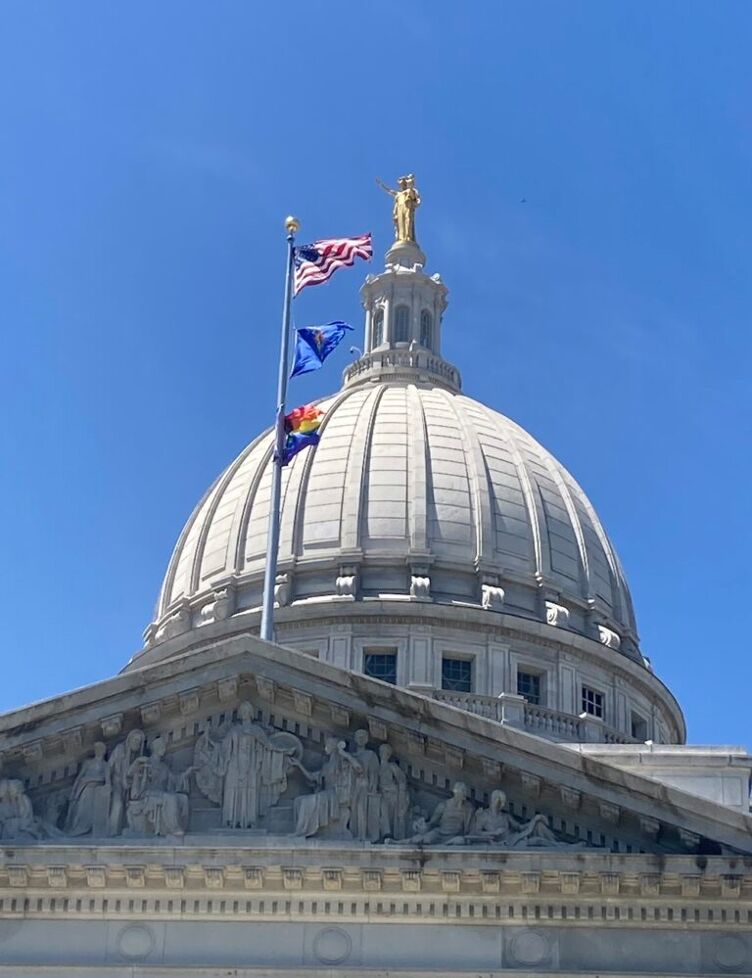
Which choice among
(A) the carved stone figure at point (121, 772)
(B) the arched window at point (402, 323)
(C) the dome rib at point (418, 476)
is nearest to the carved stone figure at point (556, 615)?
(C) the dome rib at point (418, 476)

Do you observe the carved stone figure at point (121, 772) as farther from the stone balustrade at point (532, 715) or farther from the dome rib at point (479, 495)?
the dome rib at point (479, 495)

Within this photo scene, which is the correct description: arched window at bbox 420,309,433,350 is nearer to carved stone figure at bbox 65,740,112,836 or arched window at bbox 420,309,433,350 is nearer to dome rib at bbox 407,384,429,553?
dome rib at bbox 407,384,429,553

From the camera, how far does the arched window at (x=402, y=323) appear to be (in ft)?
254

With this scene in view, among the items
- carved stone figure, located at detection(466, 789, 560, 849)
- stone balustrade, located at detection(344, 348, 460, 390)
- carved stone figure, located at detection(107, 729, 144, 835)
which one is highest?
stone balustrade, located at detection(344, 348, 460, 390)

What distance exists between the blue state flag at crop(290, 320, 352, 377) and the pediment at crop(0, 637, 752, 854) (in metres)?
13.1

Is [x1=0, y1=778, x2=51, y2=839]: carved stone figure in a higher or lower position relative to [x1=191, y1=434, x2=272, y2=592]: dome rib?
lower

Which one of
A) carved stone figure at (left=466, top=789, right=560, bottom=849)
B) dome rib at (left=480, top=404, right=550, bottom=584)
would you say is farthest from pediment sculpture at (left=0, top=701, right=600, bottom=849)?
dome rib at (left=480, top=404, right=550, bottom=584)

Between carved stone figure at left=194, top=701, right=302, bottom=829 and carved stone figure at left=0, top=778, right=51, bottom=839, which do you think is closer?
carved stone figure at left=0, top=778, right=51, bottom=839

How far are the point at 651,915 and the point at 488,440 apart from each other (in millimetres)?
37656

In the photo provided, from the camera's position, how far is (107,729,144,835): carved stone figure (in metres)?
35.3

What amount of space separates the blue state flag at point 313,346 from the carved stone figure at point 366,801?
14761 mm

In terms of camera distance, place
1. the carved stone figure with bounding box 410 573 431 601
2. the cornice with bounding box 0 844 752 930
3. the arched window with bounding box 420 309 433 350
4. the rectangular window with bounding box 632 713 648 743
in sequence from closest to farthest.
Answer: the cornice with bounding box 0 844 752 930, the carved stone figure with bounding box 410 573 431 601, the rectangular window with bounding box 632 713 648 743, the arched window with bounding box 420 309 433 350

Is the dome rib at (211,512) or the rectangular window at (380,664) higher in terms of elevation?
the dome rib at (211,512)

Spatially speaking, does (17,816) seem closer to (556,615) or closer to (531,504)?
(556,615)
